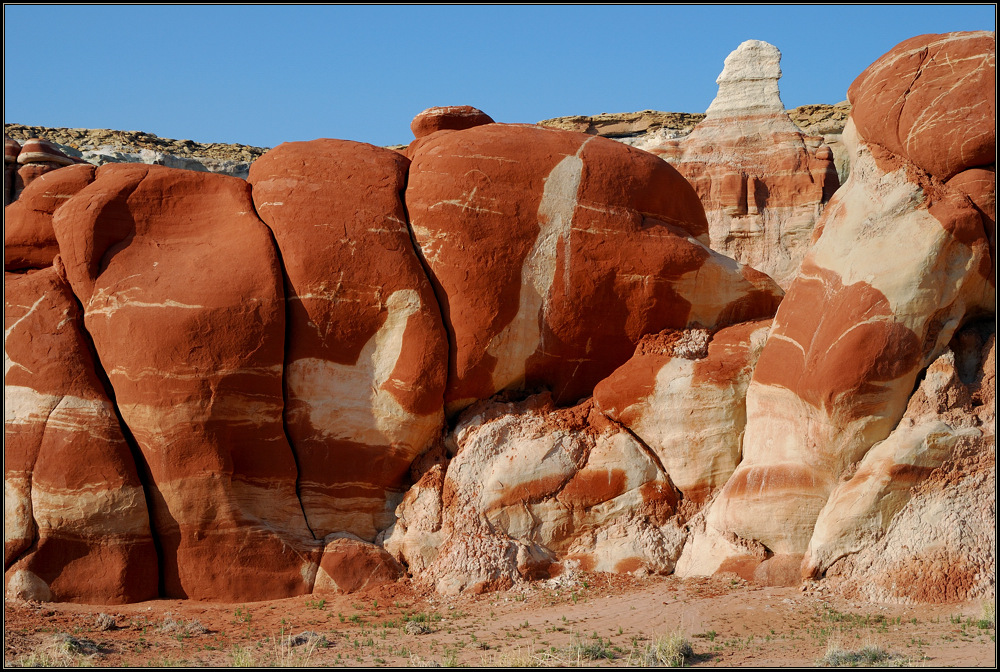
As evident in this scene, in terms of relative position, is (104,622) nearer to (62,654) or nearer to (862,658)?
(62,654)

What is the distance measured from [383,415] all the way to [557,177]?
3264 mm

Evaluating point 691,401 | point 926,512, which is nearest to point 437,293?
point 691,401

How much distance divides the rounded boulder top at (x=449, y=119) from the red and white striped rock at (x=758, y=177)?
16.7m

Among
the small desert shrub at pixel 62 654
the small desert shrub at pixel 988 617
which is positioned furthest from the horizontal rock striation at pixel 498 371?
the small desert shrub at pixel 62 654

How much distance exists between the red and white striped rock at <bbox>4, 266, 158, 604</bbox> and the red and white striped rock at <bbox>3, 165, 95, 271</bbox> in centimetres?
108

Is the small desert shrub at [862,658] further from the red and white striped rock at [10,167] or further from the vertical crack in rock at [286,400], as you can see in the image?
the red and white striped rock at [10,167]

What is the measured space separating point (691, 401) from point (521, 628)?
3.19m

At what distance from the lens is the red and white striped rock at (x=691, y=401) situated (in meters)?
10.3

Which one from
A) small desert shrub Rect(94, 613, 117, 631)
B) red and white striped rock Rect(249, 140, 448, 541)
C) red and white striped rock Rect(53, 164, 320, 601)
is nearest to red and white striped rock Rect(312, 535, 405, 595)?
red and white striped rock Rect(53, 164, 320, 601)

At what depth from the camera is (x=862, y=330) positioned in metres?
9.35

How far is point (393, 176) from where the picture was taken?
10922mm

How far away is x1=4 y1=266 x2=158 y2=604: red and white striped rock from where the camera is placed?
30.8 ft

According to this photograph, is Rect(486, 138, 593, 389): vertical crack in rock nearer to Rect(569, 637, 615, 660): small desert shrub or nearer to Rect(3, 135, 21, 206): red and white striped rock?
Rect(569, 637, 615, 660): small desert shrub

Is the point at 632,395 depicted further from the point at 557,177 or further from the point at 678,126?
the point at 678,126
